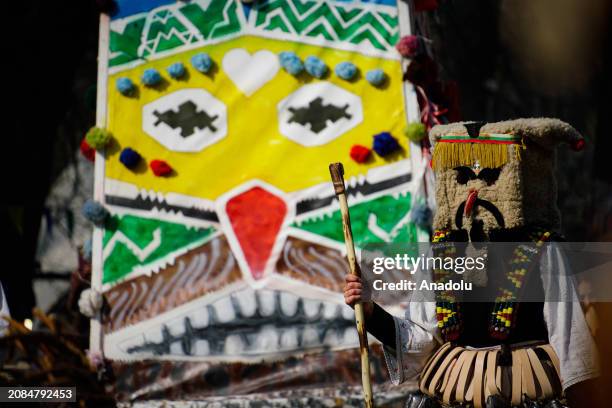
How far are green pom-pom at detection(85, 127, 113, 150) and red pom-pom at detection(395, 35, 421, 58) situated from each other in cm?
171

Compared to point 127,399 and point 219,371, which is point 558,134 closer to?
point 219,371

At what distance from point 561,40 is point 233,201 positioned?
2894mm

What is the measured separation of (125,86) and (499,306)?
2667mm

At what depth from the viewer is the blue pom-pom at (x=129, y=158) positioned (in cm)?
469

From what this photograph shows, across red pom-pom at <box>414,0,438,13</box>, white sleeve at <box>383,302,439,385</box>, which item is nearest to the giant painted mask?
red pom-pom at <box>414,0,438,13</box>

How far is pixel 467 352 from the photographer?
3.07 meters

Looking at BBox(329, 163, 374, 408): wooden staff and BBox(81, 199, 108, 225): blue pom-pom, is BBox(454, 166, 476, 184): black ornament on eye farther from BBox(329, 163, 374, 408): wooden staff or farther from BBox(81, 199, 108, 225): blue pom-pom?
BBox(81, 199, 108, 225): blue pom-pom

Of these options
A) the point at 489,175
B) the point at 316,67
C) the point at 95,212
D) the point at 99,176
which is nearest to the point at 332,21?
the point at 316,67

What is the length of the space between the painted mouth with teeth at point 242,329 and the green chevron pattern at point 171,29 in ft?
4.82

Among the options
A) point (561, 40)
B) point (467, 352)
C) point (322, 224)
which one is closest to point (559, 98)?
point (561, 40)

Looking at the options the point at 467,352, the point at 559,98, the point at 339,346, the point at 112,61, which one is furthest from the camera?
the point at 559,98

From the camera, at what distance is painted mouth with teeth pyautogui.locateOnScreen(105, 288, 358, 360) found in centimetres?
450

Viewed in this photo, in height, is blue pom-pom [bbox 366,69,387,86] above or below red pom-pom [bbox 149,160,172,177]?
above

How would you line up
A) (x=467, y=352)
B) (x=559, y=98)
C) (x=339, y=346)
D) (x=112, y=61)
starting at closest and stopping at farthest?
1. (x=467, y=352)
2. (x=339, y=346)
3. (x=112, y=61)
4. (x=559, y=98)
